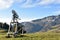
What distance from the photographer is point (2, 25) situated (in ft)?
483

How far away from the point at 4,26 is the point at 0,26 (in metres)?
2.90

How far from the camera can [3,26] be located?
475 feet

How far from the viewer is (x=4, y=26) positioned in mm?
144750

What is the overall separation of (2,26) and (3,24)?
1791 mm

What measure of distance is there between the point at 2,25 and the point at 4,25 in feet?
9.02

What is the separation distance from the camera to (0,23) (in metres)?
150

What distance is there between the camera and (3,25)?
146 metres

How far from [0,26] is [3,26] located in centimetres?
226

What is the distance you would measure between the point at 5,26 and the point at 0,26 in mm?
3810

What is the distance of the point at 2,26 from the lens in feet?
478

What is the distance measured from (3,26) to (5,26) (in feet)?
5.09

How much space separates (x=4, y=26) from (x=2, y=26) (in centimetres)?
180

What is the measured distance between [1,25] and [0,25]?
1364mm

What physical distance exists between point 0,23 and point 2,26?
5.29 m
